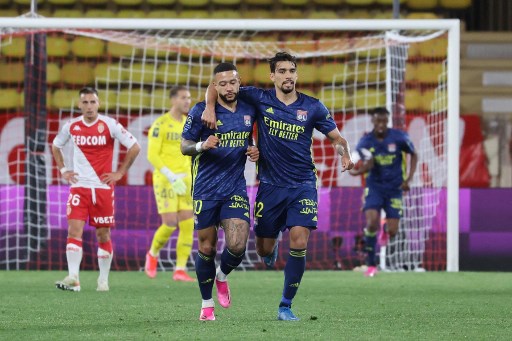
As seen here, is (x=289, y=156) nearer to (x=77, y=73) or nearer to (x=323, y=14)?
(x=77, y=73)

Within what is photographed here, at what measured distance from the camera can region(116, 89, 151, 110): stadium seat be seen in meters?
17.0

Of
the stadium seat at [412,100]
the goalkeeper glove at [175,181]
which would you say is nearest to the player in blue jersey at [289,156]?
the goalkeeper glove at [175,181]

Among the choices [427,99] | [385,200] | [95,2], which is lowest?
[385,200]

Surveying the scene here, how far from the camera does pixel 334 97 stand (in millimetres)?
17734

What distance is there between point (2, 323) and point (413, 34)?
1004 centimetres

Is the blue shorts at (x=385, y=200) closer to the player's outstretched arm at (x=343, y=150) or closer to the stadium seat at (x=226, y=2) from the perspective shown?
the player's outstretched arm at (x=343, y=150)

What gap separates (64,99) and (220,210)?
30.9 ft

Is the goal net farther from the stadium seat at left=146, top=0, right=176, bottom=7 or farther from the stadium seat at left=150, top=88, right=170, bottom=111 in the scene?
the stadium seat at left=146, top=0, right=176, bottom=7

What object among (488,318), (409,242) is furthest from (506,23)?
(488,318)

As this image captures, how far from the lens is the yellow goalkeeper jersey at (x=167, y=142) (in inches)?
515

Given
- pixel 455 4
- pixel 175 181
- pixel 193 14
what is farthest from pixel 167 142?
pixel 455 4

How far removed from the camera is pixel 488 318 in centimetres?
827

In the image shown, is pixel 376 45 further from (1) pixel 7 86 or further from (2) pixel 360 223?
(1) pixel 7 86

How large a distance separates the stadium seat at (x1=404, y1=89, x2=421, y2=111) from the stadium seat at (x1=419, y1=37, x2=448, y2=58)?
59 cm
